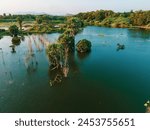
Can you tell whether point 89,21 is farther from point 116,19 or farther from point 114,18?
point 116,19

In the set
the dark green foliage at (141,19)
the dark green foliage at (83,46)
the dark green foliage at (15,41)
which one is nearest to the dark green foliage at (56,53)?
the dark green foliage at (83,46)

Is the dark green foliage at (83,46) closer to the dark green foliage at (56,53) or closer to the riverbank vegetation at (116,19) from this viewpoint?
the dark green foliage at (56,53)

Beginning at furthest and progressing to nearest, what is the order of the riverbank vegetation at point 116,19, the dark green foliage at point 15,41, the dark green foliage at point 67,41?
1. the riverbank vegetation at point 116,19
2. the dark green foliage at point 15,41
3. the dark green foliage at point 67,41

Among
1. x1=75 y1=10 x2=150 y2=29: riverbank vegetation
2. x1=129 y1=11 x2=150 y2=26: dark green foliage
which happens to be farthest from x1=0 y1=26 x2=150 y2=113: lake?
x1=75 y1=10 x2=150 y2=29: riverbank vegetation

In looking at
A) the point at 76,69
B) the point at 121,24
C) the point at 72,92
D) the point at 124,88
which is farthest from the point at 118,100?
the point at 121,24

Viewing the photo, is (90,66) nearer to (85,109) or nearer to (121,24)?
(85,109)

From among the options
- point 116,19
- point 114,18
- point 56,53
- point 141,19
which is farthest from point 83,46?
point 114,18
